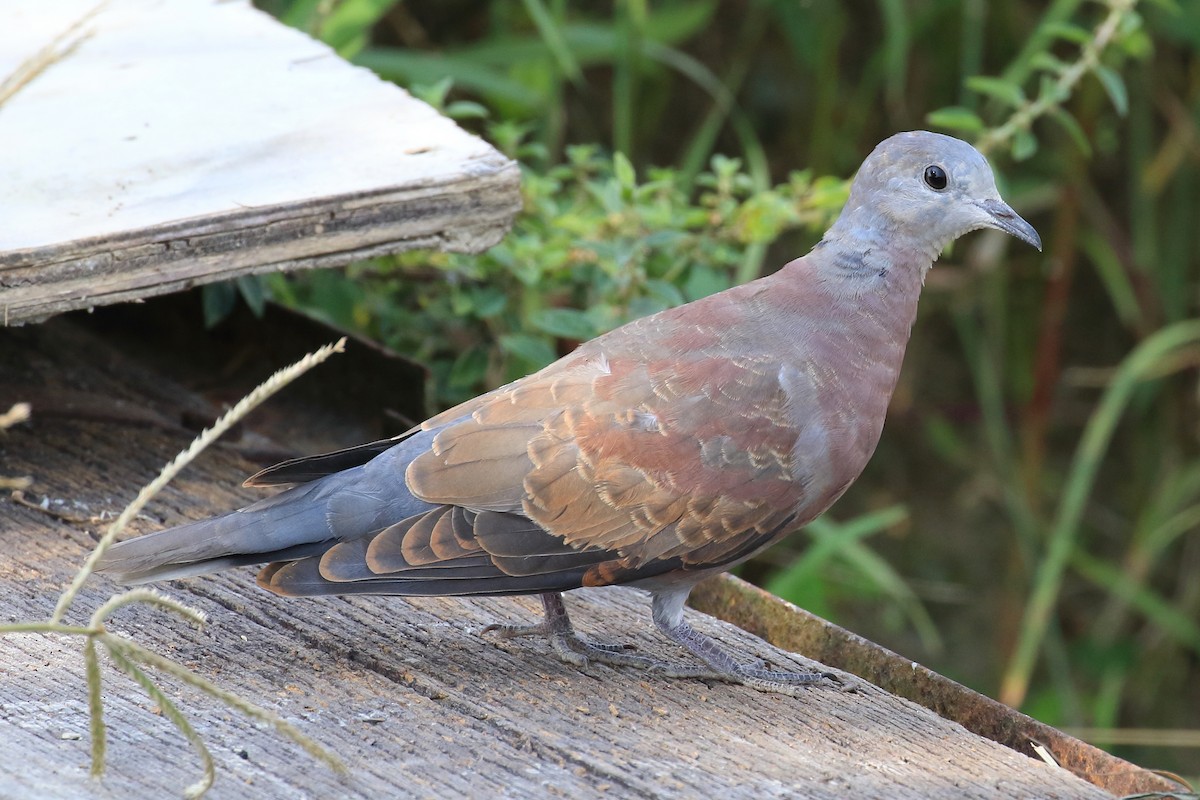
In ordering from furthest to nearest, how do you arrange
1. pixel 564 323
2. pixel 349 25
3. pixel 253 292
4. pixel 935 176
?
pixel 349 25 → pixel 564 323 → pixel 253 292 → pixel 935 176

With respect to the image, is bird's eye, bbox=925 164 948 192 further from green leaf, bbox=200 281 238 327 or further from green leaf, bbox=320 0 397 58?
green leaf, bbox=320 0 397 58

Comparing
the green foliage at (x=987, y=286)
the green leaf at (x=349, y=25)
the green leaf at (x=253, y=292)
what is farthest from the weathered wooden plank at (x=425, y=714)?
the green leaf at (x=349, y=25)

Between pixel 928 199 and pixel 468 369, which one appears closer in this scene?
pixel 928 199

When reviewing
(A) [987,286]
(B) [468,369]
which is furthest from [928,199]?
(A) [987,286]

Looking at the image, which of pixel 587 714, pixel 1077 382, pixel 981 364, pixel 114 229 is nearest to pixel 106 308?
pixel 114 229

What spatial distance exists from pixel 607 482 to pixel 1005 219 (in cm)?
85

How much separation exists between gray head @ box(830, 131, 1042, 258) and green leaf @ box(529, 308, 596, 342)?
2.12 ft

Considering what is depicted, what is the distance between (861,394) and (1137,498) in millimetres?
3076

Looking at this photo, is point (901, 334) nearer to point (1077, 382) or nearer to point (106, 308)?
point (106, 308)

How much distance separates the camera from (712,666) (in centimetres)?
204

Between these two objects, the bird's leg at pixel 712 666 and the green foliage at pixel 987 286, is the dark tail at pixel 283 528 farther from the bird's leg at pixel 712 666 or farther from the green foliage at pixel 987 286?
the green foliage at pixel 987 286

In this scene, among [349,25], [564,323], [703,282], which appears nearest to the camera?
[564,323]

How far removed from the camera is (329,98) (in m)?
2.55

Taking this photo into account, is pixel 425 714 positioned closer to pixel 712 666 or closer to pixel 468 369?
pixel 712 666
